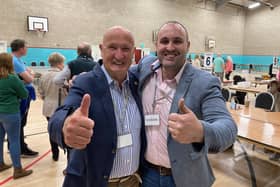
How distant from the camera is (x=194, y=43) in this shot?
14.4 m

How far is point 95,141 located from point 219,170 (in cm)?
256

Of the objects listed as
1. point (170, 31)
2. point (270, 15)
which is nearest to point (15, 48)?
point (170, 31)

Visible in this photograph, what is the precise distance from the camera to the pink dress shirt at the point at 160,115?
1298mm

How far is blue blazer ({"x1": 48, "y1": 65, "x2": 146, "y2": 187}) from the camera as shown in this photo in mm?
1151

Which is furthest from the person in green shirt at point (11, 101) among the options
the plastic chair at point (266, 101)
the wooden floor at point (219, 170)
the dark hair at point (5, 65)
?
the plastic chair at point (266, 101)

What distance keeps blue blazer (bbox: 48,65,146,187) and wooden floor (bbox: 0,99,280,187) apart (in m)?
1.83

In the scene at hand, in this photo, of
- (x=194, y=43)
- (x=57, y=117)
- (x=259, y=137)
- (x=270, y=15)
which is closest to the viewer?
(x=57, y=117)

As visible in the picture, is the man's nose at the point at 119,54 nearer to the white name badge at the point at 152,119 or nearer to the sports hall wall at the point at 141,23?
the white name badge at the point at 152,119

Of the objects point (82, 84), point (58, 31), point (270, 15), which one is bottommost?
point (82, 84)

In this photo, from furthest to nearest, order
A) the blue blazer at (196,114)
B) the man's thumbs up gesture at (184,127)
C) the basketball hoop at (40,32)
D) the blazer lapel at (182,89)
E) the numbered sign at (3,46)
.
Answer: the basketball hoop at (40,32), the numbered sign at (3,46), the blazer lapel at (182,89), the blue blazer at (196,114), the man's thumbs up gesture at (184,127)

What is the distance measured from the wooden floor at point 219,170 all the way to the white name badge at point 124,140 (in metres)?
1.94

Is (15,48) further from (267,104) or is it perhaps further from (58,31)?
(58,31)

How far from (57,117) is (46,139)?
3581mm

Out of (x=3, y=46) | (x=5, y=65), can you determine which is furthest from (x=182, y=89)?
(x=3, y=46)
